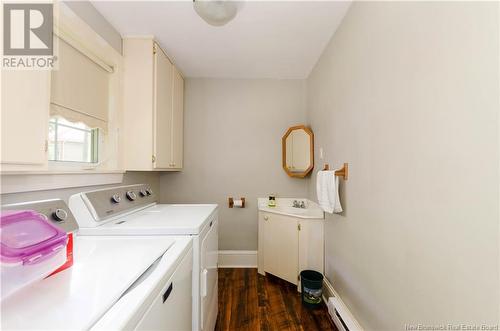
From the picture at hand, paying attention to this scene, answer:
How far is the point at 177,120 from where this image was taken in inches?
94.7

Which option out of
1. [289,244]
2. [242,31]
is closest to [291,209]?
[289,244]

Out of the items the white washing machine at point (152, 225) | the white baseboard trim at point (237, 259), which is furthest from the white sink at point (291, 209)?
the white washing machine at point (152, 225)

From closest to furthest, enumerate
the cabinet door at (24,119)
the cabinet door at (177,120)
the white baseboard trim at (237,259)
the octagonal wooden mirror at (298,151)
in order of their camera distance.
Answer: the cabinet door at (24,119) < the cabinet door at (177,120) < the octagonal wooden mirror at (298,151) < the white baseboard trim at (237,259)

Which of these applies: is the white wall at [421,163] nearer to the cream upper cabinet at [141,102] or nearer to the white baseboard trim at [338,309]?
the white baseboard trim at [338,309]

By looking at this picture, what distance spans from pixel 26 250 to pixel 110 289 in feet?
0.76

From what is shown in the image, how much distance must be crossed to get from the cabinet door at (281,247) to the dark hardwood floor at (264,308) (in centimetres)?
14

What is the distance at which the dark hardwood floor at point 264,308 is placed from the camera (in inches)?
64.1

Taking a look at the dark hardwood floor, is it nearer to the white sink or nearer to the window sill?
the white sink

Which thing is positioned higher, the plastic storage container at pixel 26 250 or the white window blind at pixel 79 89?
the white window blind at pixel 79 89

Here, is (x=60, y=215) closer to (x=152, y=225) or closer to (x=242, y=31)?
(x=152, y=225)

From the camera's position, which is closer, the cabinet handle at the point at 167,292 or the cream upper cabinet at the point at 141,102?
the cabinet handle at the point at 167,292

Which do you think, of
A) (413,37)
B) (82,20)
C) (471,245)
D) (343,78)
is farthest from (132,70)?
(471,245)

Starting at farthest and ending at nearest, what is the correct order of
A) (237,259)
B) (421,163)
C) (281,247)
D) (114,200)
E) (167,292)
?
(237,259)
(281,247)
(114,200)
(421,163)
(167,292)

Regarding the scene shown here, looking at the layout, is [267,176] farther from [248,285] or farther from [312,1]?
[312,1]
